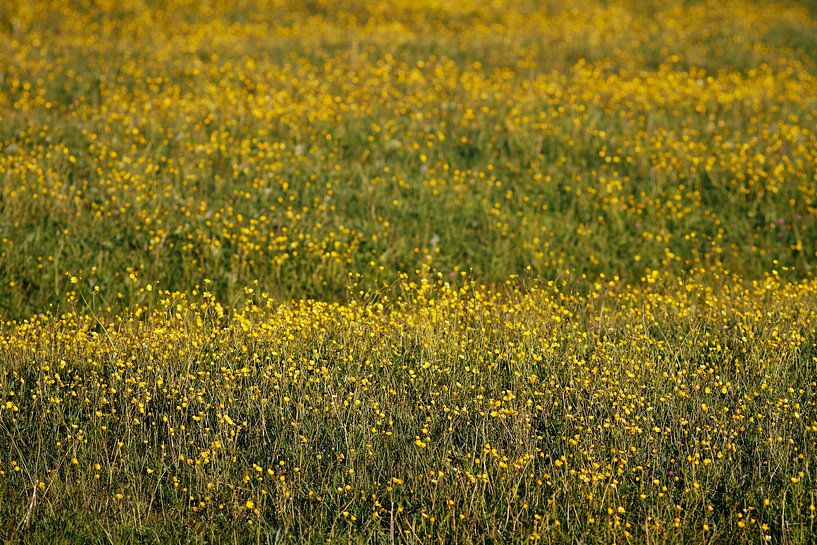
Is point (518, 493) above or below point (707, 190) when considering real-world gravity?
below

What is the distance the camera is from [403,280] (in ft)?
24.6

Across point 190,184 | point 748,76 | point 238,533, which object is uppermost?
point 748,76

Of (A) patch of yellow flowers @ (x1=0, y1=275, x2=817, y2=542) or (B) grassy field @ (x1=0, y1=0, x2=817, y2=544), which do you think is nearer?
(A) patch of yellow flowers @ (x1=0, y1=275, x2=817, y2=542)

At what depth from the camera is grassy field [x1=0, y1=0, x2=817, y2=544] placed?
4.38 metres

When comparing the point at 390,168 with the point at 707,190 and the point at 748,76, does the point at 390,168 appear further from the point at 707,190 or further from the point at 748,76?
the point at 748,76

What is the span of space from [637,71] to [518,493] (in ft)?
33.6

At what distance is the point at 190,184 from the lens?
8.94 metres

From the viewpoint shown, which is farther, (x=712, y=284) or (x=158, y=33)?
(x=158, y=33)

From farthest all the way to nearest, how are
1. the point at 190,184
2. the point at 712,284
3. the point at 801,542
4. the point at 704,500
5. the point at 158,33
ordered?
the point at 158,33, the point at 190,184, the point at 712,284, the point at 704,500, the point at 801,542

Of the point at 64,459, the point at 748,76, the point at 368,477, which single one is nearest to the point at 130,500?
the point at 64,459

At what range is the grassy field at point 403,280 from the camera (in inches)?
172

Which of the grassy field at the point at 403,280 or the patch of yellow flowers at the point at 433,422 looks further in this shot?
the grassy field at the point at 403,280

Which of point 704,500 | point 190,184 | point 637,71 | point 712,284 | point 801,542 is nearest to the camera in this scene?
point 801,542

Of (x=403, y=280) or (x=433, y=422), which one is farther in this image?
(x=403, y=280)
